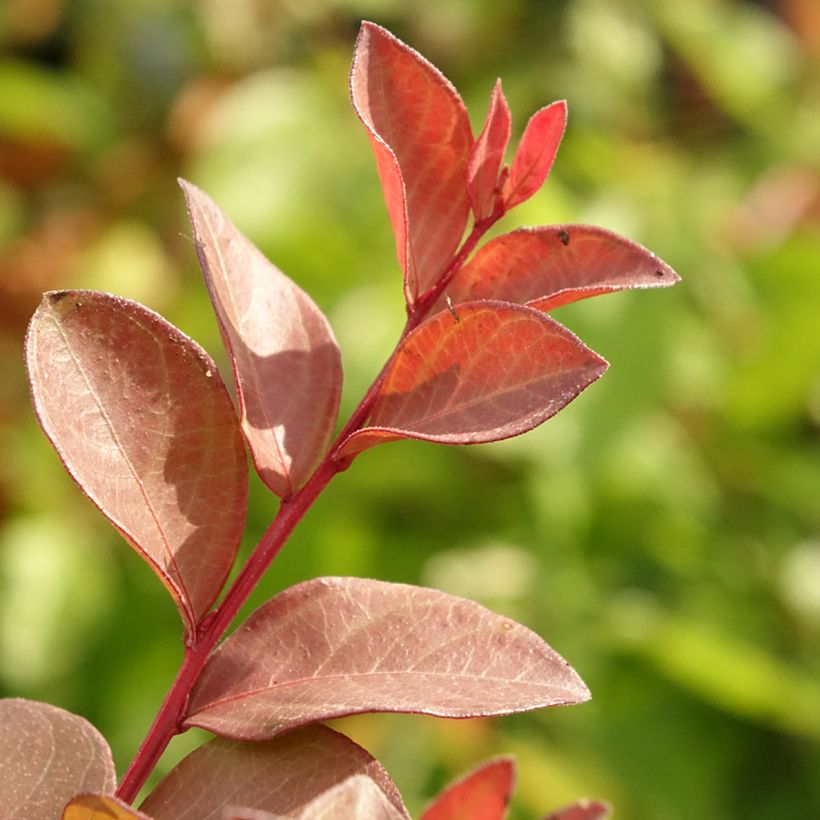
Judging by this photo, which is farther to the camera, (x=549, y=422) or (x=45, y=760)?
(x=549, y=422)

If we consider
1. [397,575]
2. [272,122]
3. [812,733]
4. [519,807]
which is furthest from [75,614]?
[812,733]

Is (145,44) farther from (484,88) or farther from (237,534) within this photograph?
(237,534)

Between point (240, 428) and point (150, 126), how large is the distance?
1.63 metres

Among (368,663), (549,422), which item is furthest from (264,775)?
(549,422)

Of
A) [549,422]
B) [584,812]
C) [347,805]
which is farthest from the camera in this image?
[549,422]

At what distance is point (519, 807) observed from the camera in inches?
47.0

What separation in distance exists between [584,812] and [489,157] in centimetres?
19

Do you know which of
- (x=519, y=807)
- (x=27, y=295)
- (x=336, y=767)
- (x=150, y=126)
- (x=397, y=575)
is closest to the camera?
(x=336, y=767)

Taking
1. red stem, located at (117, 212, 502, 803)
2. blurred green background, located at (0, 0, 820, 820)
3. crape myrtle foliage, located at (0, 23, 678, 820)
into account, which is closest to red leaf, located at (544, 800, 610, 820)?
crape myrtle foliage, located at (0, 23, 678, 820)

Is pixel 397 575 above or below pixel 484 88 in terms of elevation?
below

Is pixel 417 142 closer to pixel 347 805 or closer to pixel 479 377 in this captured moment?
pixel 479 377

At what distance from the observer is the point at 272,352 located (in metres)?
0.37

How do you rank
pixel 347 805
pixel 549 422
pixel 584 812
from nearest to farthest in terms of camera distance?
pixel 347 805 → pixel 584 812 → pixel 549 422

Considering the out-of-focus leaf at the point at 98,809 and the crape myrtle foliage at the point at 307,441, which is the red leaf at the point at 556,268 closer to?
the crape myrtle foliage at the point at 307,441
